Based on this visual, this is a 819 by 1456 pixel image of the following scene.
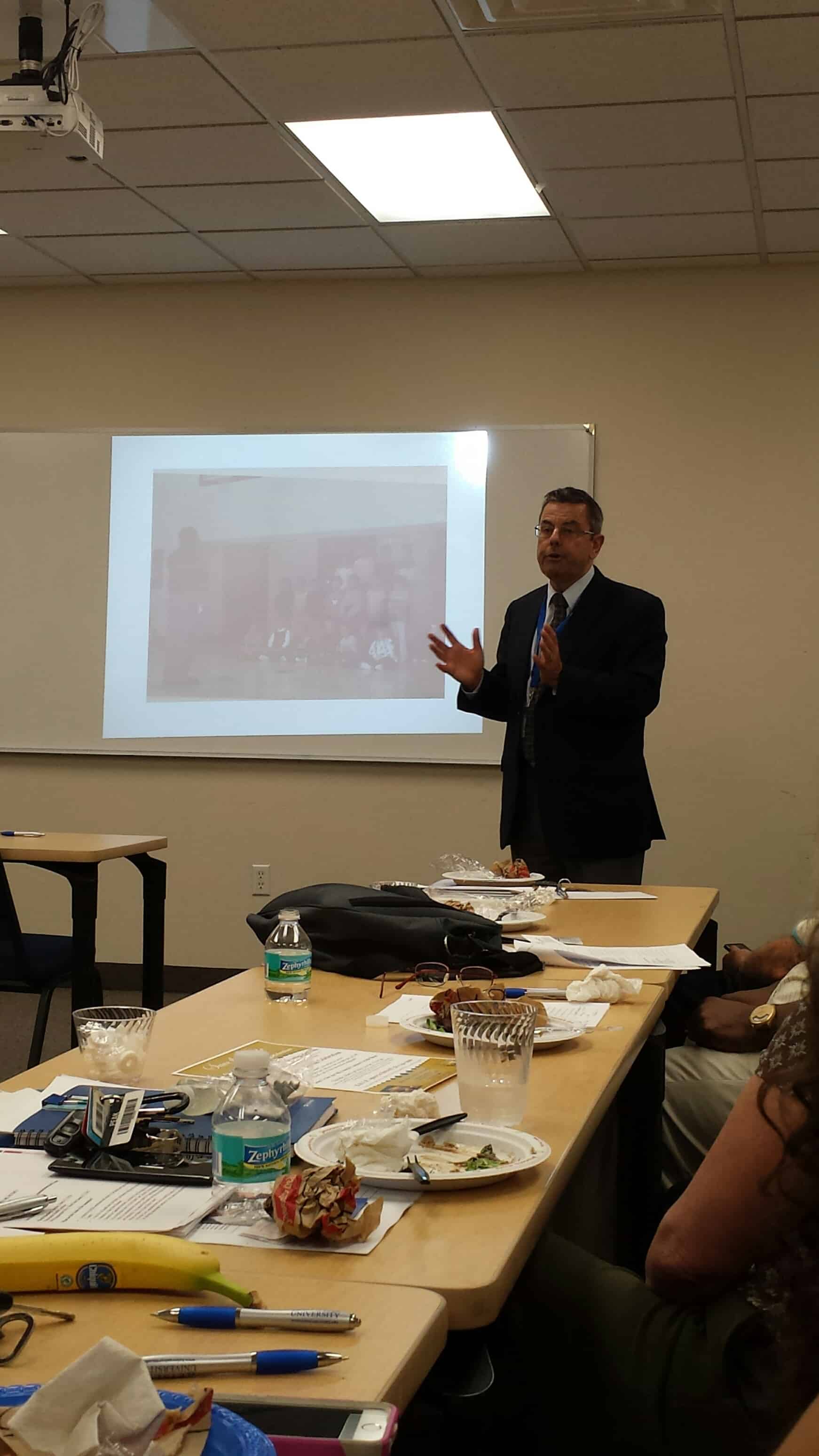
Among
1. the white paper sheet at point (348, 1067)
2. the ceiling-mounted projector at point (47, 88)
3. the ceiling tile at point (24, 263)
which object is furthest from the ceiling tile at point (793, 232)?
the white paper sheet at point (348, 1067)

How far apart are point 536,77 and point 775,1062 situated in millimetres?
3273

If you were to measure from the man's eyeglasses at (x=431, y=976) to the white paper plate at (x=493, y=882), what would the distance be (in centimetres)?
83

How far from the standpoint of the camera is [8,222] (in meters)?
4.77

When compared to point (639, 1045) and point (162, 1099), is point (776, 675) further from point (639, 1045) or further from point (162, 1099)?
point (162, 1099)

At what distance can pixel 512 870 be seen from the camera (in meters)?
3.05

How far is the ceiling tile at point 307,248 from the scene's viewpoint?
4.79 metres

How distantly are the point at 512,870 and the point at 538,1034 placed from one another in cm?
142

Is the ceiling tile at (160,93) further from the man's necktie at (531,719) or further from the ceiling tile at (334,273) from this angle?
the man's necktie at (531,719)

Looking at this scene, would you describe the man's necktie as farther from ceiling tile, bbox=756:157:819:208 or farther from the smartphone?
the smartphone

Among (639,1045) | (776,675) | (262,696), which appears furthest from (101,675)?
(639,1045)

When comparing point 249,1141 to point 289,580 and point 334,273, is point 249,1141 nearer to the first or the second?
point 289,580

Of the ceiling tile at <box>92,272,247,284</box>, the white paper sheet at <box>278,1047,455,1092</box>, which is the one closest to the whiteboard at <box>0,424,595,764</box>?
the ceiling tile at <box>92,272,247,284</box>

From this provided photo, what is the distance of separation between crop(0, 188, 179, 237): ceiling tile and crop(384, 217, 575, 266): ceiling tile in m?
0.86

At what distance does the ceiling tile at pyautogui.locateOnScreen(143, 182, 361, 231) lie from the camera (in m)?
4.39
